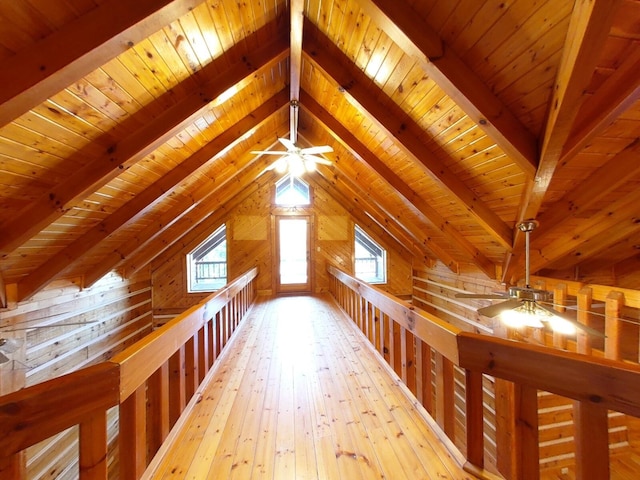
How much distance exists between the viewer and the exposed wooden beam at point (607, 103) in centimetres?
147

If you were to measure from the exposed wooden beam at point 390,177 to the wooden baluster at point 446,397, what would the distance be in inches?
94.9

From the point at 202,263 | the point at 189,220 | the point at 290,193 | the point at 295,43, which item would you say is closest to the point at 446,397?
the point at 295,43

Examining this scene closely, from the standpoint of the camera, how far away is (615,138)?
2.05 metres

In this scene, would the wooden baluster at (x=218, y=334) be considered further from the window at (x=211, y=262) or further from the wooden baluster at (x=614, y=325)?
the window at (x=211, y=262)

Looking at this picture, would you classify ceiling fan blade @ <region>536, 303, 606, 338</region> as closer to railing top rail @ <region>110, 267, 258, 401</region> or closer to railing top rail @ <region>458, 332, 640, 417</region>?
railing top rail @ <region>458, 332, 640, 417</region>

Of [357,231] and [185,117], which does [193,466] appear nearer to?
[185,117]

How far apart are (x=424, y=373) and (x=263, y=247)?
524cm

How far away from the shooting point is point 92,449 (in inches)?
37.4

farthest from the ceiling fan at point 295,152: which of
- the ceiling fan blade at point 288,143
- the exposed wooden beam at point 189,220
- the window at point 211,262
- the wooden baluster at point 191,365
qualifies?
the window at point 211,262

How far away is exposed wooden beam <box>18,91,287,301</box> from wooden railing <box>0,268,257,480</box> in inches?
74.6

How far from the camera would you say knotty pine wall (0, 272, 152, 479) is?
299 centimetres

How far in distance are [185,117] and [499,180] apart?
2.89m

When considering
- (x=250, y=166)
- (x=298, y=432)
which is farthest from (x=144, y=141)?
(x=250, y=166)

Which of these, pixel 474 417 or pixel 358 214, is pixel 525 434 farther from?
pixel 358 214
